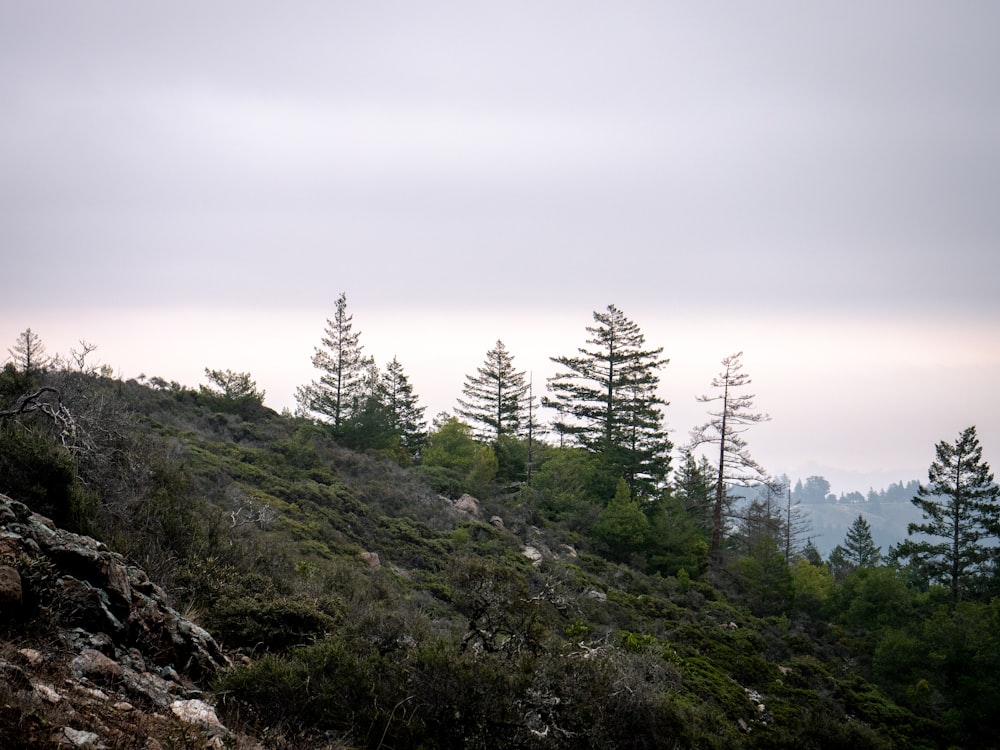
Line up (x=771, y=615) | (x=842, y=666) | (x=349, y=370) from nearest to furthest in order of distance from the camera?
(x=842, y=666) < (x=771, y=615) < (x=349, y=370)

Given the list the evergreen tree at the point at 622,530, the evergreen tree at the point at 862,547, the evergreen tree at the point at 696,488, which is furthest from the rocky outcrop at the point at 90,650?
the evergreen tree at the point at 862,547

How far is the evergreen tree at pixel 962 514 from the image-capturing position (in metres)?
28.7

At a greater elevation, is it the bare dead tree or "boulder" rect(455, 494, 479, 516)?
the bare dead tree

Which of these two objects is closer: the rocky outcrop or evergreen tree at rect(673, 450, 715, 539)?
the rocky outcrop

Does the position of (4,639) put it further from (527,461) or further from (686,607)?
(527,461)

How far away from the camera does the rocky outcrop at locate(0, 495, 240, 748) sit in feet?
13.8

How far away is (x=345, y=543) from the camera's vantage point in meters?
15.6

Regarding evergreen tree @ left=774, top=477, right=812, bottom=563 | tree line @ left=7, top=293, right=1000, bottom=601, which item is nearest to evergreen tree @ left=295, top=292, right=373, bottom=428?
tree line @ left=7, top=293, right=1000, bottom=601

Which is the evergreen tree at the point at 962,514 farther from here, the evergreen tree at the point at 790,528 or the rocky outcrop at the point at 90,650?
the rocky outcrop at the point at 90,650

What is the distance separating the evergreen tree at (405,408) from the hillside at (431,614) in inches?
440

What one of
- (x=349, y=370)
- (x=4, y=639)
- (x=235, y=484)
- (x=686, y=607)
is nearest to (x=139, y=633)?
(x=4, y=639)

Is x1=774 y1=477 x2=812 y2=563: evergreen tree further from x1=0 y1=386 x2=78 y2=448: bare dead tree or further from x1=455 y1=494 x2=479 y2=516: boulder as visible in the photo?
x1=0 y1=386 x2=78 y2=448: bare dead tree

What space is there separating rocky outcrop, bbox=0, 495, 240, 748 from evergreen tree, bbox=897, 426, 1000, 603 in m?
31.4

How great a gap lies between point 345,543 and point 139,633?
31.7ft
